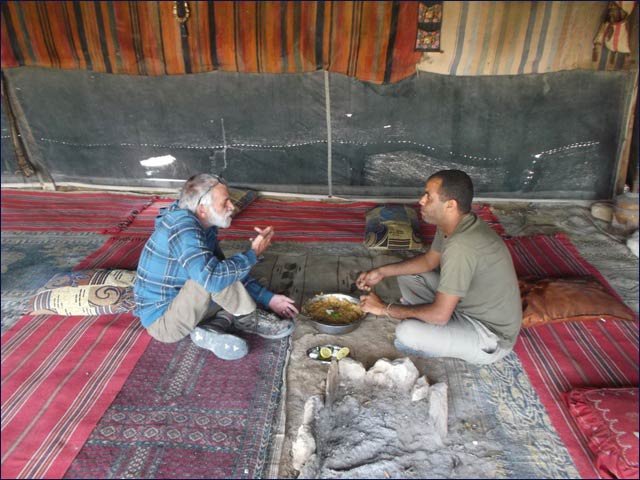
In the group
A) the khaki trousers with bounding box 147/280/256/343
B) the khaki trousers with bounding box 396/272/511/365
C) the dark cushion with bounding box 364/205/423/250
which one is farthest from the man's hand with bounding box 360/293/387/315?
the dark cushion with bounding box 364/205/423/250

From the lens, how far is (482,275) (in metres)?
2.17

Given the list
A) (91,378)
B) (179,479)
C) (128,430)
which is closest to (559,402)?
(179,479)

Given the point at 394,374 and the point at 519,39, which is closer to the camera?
the point at 394,374

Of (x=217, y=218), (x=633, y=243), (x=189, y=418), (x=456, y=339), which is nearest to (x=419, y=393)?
(x=456, y=339)

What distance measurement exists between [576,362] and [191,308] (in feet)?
6.78

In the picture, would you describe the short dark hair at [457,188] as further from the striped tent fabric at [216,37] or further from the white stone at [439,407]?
the striped tent fabric at [216,37]

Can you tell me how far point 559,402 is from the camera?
7.28ft

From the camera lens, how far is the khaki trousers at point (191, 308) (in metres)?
2.30

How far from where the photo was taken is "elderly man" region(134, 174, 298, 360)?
7.23 ft

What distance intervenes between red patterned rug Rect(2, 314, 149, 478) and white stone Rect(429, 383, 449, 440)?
154 centimetres

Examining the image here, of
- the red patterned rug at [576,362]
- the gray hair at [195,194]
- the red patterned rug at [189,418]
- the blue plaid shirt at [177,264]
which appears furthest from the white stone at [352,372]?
the gray hair at [195,194]

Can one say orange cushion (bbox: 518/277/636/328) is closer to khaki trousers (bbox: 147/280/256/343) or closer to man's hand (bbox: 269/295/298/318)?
man's hand (bbox: 269/295/298/318)

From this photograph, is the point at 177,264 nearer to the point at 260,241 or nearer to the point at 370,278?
the point at 260,241

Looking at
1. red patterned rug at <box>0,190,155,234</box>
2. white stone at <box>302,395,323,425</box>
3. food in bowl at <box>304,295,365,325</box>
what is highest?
food in bowl at <box>304,295,365,325</box>
